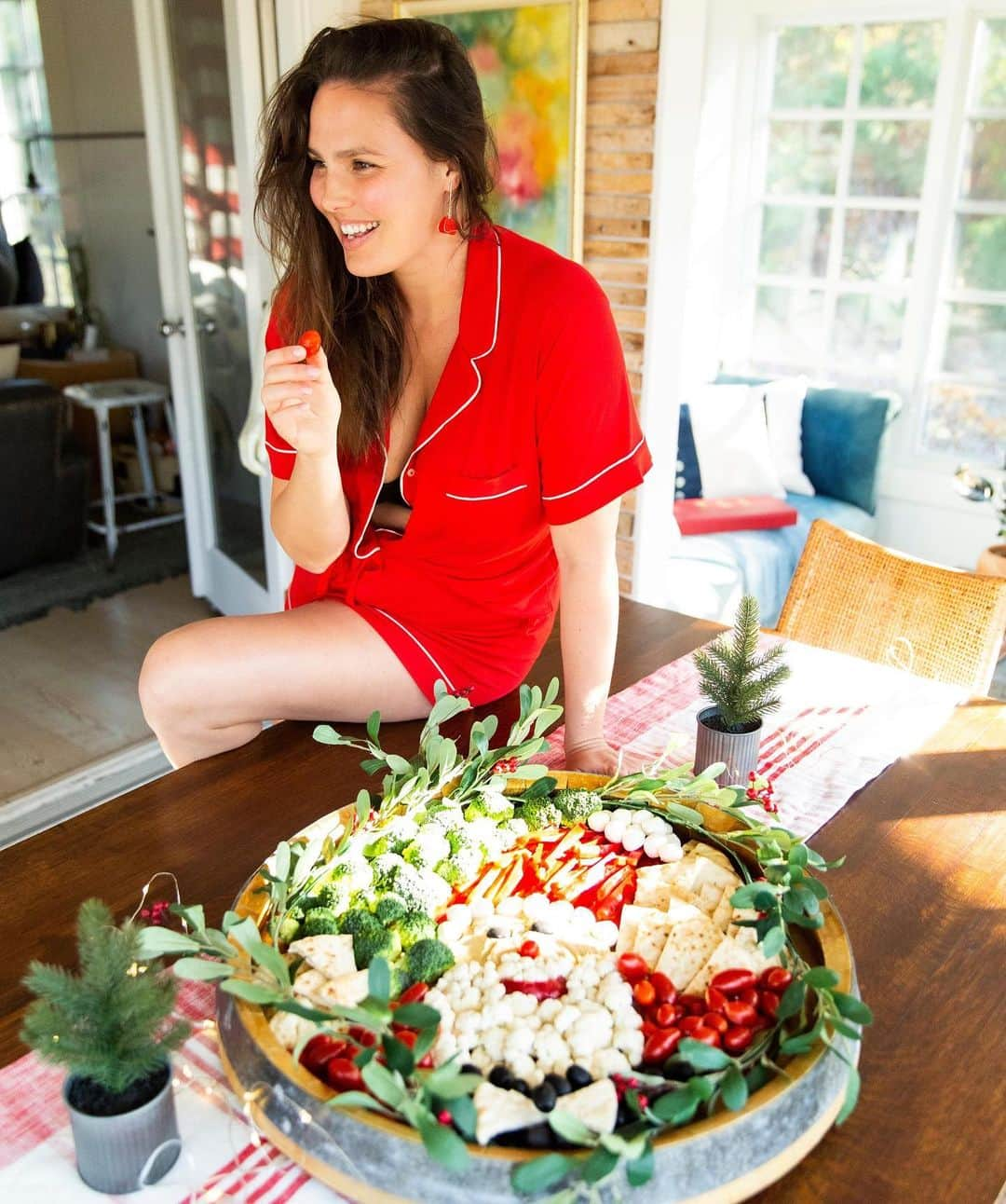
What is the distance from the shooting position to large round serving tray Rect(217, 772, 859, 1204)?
2.28 ft

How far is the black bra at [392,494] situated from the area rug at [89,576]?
8.66 ft

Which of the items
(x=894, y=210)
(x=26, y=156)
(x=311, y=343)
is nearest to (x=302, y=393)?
(x=311, y=343)

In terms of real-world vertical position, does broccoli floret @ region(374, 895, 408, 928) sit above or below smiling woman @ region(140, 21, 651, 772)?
below

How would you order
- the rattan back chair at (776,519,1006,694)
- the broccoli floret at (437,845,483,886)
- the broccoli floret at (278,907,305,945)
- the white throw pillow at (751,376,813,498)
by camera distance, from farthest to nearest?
the white throw pillow at (751,376,813,498) → the rattan back chair at (776,519,1006,694) → the broccoli floret at (437,845,483,886) → the broccoli floret at (278,907,305,945)

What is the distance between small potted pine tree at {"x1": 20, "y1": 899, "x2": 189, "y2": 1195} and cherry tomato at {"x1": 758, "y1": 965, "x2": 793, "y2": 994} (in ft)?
1.39

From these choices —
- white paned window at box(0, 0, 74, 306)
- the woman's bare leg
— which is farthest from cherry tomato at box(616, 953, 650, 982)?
white paned window at box(0, 0, 74, 306)

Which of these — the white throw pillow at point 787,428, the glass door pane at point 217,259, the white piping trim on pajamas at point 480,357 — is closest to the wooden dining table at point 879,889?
the white piping trim on pajamas at point 480,357

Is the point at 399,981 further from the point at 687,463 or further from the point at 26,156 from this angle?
the point at 26,156

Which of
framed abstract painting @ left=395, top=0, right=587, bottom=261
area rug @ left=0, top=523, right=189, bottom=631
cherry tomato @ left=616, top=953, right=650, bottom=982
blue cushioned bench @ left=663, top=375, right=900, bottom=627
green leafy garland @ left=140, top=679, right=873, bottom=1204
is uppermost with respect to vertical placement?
framed abstract painting @ left=395, top=0, right=587, bottom=261

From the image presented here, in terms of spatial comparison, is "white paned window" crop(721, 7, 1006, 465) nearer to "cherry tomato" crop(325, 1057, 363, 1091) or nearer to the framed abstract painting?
the framed abstract painting

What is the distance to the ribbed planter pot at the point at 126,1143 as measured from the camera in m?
0.72

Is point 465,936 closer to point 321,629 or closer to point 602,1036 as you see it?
point 602,1036

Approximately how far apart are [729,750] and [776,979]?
39 cm

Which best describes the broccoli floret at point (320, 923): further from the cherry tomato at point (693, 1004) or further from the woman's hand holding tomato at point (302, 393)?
the woman's hand holding tomato at point (302, 393)
